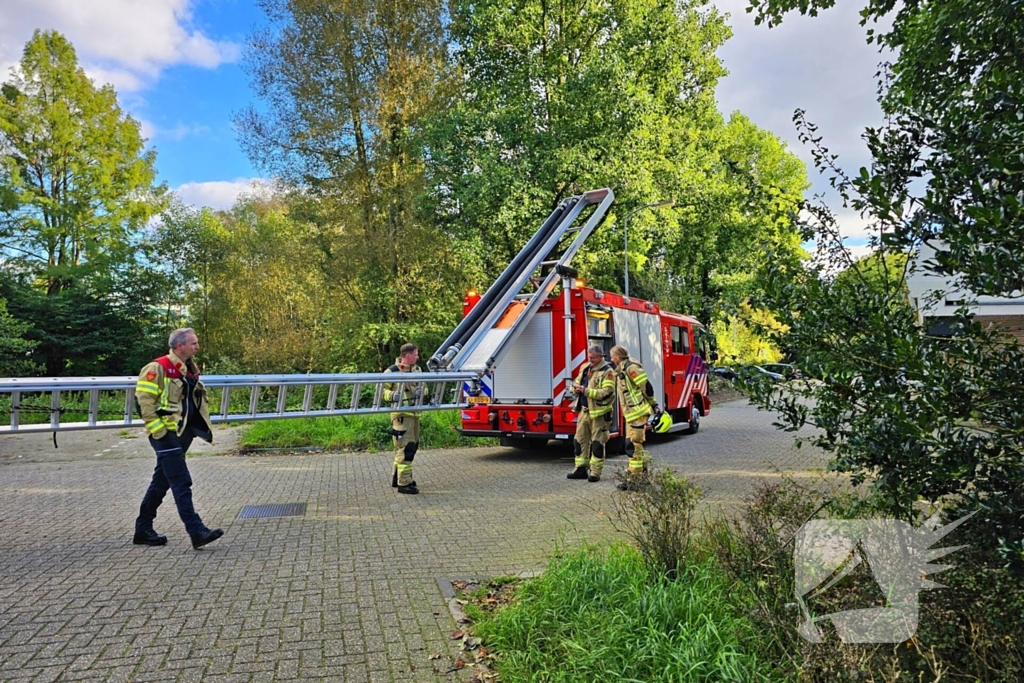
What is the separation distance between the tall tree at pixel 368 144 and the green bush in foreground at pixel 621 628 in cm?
1378

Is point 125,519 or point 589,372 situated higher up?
point 589,372

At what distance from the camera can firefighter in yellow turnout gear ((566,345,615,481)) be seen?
898cm

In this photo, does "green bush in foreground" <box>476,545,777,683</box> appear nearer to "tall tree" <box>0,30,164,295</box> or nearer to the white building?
the white building

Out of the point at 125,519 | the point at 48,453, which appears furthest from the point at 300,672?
the point at 48,453

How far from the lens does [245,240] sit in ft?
77.3

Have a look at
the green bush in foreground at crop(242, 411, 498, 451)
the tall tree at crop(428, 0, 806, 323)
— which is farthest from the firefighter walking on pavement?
the tall tree at crop(428, 0, 806, 323)

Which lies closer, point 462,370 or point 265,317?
point 462,370

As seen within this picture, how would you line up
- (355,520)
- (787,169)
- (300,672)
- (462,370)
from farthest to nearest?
(787,169) < (462,370) < (355,520) < (300,672)

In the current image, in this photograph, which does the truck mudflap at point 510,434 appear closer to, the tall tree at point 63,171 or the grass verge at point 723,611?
the grass verge at point 723,611

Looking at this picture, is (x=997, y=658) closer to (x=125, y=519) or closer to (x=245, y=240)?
(x=125, y=519)

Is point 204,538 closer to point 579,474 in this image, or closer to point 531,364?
point 579,474

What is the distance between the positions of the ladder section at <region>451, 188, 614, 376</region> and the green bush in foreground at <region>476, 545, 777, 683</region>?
5292 mm

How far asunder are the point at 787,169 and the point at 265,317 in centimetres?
2595

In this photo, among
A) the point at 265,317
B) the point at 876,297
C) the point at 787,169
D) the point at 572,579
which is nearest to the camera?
the point at 876,297
